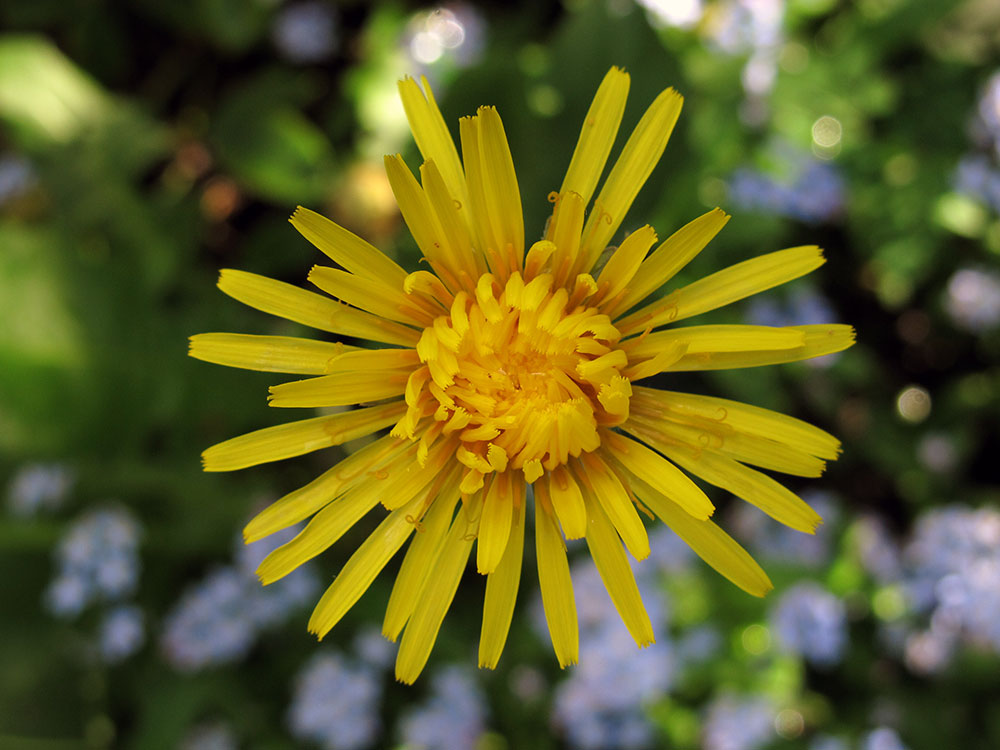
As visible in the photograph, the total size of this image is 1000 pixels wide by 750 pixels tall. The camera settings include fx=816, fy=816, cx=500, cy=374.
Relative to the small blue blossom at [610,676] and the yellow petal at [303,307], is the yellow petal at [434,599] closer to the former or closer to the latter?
the yellow petal at [303,307]

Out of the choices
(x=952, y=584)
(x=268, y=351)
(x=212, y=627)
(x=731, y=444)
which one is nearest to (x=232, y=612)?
(x=212, y=627)

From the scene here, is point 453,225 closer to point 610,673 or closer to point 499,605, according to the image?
point 499,605

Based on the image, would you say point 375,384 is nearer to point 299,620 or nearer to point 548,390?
point 548,390

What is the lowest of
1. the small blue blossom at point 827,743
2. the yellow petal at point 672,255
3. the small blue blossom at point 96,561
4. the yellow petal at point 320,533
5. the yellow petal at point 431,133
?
the small blue blossom at point 827,743

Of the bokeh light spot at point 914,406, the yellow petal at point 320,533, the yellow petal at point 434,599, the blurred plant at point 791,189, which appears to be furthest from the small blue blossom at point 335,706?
the bokeh light spot at point 914,406

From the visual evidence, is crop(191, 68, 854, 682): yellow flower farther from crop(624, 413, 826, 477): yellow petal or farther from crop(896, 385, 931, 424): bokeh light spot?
crop(896, 385, 931, 424): bokeh light spot

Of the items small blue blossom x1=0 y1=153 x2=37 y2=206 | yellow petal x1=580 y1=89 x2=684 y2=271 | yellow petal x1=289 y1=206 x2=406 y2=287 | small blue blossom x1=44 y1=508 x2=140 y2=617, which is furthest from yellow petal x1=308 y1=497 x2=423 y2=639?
small blue blossom x1=0 y1=153 x2=37 y2=206
